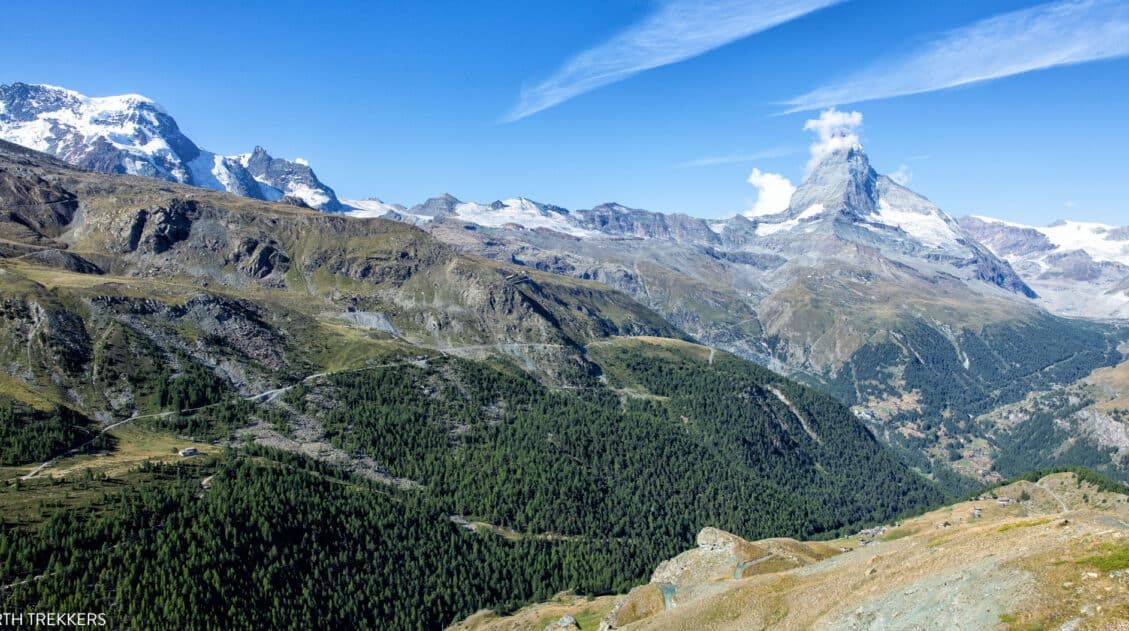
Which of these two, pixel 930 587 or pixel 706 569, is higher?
pixel 930 587

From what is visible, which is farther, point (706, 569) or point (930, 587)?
point (706, 569)

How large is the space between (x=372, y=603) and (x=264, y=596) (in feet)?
92.2

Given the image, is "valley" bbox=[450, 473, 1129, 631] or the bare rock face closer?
"valley" bbox=[450, 473, 1129, 631]

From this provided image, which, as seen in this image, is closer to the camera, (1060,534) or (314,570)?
(1060,534)

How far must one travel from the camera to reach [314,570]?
175 metres

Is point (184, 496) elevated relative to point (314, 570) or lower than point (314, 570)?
elevated

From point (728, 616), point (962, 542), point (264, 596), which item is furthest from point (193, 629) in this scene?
point (962, 542)

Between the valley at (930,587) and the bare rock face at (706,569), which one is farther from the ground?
the valley at (930,587)

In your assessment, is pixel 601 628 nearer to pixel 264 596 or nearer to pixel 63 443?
pixel 264 596

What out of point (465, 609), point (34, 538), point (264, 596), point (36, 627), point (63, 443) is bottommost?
point (465, 609)

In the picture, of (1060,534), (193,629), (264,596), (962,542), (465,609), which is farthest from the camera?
(465,609)

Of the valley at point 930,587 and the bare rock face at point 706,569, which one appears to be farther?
the bare rock face at point 706,569

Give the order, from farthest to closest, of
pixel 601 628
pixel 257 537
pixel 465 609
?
pixel 465 609 → pixel 257 537 → pixel 601 628

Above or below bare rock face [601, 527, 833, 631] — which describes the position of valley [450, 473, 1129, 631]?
above
